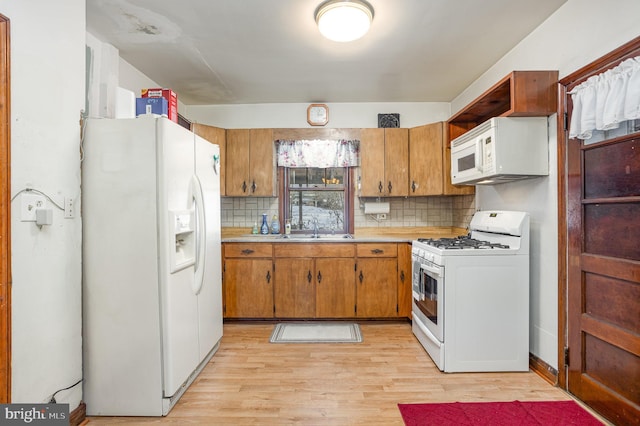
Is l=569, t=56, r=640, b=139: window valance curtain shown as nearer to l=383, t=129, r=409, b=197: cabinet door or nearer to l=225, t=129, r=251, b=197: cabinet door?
A: l=383, t=129, r=409, b=197: cabinet door

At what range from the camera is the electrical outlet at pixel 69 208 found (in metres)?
1.77

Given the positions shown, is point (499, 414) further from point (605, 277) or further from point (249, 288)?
point (249, 288)

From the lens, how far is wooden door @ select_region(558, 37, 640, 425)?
1.68m

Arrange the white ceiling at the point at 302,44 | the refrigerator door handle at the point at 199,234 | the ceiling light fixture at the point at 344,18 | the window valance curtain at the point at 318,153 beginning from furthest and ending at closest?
the window valance curtain at the point at 318,153, the refrigerator door handle at the point at 199,234, the white ceiling at the point at 302,44, the ceiling light fixture at the point at 344,18

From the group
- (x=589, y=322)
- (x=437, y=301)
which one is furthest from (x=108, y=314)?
(x=589, y=322)

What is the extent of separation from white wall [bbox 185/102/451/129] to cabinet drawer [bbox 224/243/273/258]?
153 centimetres

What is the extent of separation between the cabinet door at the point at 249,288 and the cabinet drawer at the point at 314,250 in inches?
7.2

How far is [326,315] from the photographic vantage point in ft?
11.2

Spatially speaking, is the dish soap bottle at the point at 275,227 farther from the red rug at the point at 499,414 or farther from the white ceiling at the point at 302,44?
the red rug at the point at 499,414

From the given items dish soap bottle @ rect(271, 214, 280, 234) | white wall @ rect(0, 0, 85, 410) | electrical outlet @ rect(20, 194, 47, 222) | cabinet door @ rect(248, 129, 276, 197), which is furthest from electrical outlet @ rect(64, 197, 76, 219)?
dish soap bottle @ rect(271, 214, 280, 234)

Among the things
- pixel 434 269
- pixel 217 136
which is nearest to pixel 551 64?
pixel 434 269

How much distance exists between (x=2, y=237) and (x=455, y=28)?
2977 millimetres

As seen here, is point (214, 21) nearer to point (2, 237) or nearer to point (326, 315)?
point (2, 237)

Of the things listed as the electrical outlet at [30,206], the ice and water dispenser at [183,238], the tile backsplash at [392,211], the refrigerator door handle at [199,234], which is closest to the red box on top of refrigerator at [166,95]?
the refrigerator door handle at [199,234]
